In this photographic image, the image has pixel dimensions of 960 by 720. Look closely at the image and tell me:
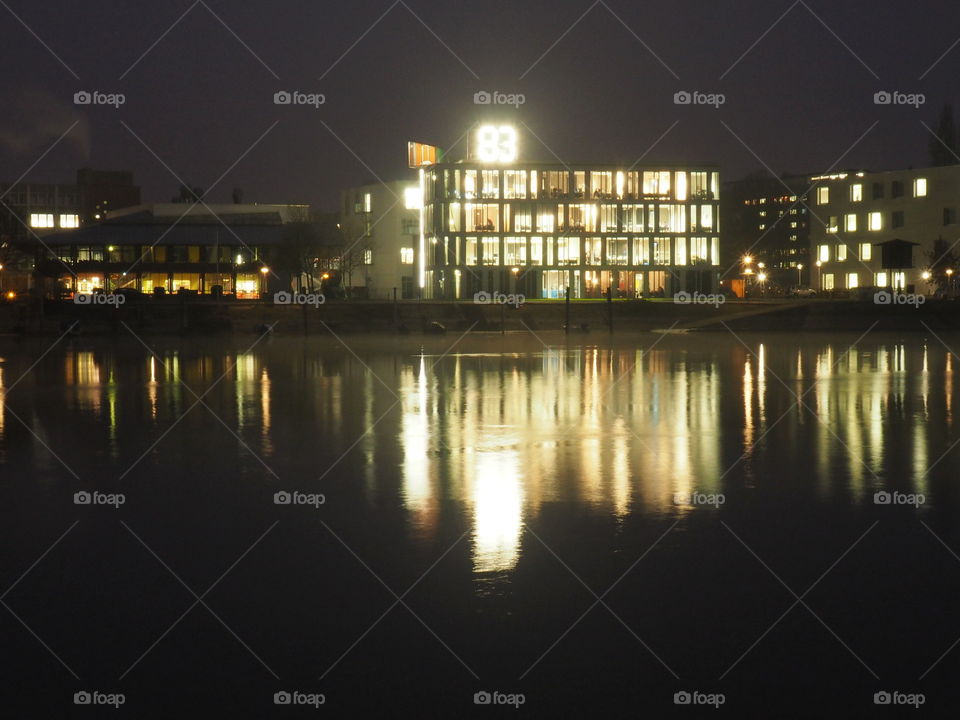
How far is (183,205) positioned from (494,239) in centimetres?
3668

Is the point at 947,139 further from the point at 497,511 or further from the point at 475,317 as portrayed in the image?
the point at 497,511

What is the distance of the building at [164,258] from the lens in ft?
311

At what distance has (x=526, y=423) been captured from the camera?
17.7 metres

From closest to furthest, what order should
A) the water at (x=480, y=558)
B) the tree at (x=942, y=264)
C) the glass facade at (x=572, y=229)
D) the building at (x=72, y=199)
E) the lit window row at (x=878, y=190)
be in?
1. the water at (x=480, y=558)
2. the tree at (x=942, y=264)
3. the lit window row at (x=878, y=190)
4. the glass facade at (x=572, y=229)
5. the building at (x=72, y=199)

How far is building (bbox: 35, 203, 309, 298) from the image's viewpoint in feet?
311

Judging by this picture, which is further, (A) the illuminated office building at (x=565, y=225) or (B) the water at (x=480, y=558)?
(A) the illuminated office building at (x=565, y=225)

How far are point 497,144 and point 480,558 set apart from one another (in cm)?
8520

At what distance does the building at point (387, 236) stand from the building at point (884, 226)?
117ft

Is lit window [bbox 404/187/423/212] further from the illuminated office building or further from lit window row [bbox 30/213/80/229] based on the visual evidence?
lit window row [bbox 30/213/80/229]

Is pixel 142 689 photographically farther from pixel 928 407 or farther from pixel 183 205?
pixel 183 205

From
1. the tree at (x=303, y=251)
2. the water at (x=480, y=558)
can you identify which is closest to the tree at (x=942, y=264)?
the tree at (x=303, y=251)

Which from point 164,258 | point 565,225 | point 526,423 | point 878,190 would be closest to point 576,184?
point 565,225

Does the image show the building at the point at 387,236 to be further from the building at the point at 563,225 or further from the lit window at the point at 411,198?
the building at the point at 563,225

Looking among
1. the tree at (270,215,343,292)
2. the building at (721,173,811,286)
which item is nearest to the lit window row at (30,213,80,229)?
the tree at (270,215,343,292)
